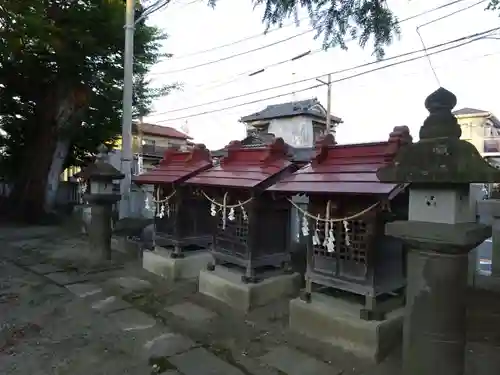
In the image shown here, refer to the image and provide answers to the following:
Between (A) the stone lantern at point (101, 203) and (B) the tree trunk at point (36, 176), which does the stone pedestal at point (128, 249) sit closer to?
(A) the stone lantern at point (101, 203)

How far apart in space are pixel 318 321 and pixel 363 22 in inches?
153

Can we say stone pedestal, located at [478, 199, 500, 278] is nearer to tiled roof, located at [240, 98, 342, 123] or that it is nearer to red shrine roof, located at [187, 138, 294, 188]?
red shrine roof, located at [187, 138, 294, 188]

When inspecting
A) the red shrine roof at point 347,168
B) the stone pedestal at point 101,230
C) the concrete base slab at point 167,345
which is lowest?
the concrete base slab at point 167,345

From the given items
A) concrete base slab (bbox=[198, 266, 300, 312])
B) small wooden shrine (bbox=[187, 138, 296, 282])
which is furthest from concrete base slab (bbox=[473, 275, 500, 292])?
small wooden shrine (bbox=[187, 138, 296, 282])

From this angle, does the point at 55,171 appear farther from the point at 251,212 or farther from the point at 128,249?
the point at 251,212

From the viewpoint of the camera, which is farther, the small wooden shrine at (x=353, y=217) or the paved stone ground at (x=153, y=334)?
the small wooden shrine at (x=353, y=217)

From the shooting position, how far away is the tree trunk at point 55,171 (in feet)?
53.9

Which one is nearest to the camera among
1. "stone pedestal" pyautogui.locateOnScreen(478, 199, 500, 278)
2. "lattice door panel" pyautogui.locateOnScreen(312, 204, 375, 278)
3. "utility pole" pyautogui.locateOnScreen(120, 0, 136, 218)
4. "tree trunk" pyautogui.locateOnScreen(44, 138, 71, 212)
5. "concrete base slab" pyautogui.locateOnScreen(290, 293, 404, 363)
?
"concrete base slab" pyautogui.locateOnScreen(290, 293, 404, 363)

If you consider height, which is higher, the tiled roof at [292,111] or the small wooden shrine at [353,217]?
the tiled roof at [292,111]

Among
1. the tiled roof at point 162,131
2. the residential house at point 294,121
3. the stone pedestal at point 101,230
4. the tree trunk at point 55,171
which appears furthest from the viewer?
the tiled roof at point 162,131

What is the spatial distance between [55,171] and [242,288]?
1369 cm

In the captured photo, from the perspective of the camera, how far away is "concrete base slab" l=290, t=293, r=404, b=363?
438 centimetres

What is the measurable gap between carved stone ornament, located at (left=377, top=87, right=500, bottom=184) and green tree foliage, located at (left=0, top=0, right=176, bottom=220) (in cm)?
1331

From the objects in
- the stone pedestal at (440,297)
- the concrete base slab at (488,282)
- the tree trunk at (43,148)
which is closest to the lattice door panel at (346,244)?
the stone pedestal at (440,297)
